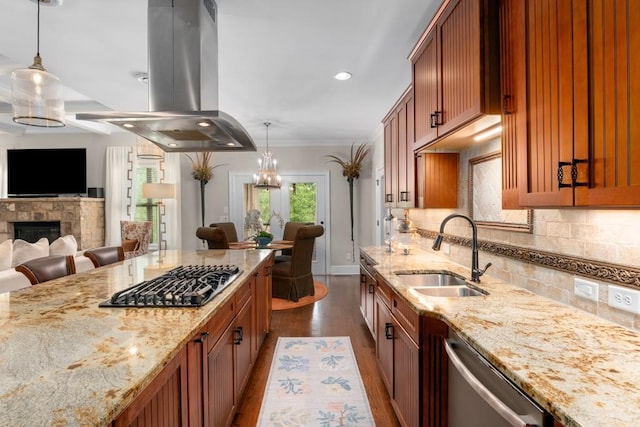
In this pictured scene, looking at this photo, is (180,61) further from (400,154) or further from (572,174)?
(572,174)

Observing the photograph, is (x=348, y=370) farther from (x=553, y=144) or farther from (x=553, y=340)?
(x=553, y=144)

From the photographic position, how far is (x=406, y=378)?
1729mm

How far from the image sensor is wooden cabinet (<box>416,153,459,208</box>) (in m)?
2.56

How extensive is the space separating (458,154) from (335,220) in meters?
3.97

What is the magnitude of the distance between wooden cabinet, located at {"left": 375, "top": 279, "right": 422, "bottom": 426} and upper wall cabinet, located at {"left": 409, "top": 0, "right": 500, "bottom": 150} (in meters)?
1.03

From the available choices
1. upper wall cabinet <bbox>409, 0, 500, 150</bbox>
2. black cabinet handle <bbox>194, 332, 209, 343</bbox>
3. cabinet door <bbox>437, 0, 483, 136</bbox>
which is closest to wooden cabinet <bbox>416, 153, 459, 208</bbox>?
upper wall cabinet <bbox>409, 0, 500, 150</bbox>

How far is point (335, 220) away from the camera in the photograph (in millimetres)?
6395

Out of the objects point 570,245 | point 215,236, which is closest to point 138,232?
point 215,236

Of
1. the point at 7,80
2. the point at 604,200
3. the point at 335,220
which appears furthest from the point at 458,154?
the point at 7,80

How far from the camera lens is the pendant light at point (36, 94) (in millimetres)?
2410

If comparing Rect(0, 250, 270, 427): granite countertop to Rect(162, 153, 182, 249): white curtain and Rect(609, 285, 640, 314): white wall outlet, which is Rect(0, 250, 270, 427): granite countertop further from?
Rect(162, 153, 182, 249): white curtain

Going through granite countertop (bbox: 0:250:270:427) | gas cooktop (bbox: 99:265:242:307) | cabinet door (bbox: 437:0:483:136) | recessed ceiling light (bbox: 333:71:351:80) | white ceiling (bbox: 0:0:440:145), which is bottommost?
granite countertop (bbox: 0:250:270:427)

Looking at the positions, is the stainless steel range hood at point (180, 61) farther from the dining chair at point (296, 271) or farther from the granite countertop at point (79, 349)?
the dining chair at point (296, 271)

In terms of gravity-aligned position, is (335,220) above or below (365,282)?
above
